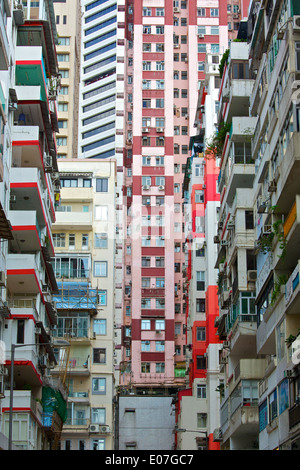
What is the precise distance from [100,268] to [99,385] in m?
10.4

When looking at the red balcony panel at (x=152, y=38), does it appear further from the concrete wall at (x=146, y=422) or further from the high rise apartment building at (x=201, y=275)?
the concrete wall at (x=146, y=422)

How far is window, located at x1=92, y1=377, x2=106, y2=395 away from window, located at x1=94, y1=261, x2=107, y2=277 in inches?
363

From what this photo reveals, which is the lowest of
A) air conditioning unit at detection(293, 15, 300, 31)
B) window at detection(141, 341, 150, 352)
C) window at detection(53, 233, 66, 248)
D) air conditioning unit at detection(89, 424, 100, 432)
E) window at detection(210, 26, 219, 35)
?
air conditioning unit at detection(89, 424, 100, 432)

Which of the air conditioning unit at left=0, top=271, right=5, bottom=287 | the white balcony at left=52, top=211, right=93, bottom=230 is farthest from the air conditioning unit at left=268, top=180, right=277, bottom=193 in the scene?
the white balcony at left=52, top=211, right=93, bottom=230

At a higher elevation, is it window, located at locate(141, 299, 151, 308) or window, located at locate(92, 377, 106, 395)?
window, located at locate(141, 299, 151, 308)

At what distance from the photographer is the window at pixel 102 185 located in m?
85.0

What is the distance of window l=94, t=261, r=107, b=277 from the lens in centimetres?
8257

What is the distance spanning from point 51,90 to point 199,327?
30122mm

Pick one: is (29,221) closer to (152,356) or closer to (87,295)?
(87,295)

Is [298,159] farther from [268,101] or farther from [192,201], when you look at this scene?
[192,201]

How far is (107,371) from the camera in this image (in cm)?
7919

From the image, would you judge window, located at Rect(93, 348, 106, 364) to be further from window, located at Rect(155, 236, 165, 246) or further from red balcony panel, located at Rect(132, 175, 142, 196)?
red balcony panel, located at Rect(132, 175, 142, 196)

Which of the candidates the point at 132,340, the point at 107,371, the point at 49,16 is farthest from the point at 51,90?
the point at 132,340

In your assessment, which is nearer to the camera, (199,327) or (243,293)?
(243,293)
